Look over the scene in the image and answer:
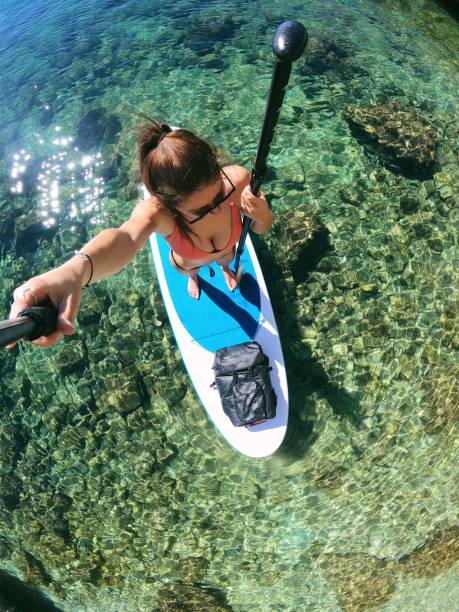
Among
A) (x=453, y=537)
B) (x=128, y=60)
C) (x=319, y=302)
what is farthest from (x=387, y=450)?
(x=128, y=60)

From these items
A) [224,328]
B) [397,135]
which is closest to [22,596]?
[224,328]

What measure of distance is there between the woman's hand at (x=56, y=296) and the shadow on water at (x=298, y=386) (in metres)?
3.24

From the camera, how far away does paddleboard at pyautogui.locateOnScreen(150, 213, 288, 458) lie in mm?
4422

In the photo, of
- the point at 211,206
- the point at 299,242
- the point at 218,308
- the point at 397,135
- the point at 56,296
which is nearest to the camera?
the point at 56,296

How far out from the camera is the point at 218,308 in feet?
16.0

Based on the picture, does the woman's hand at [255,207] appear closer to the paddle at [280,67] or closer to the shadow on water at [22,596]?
the paddle at [280,67]

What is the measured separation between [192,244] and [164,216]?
2.02 ft

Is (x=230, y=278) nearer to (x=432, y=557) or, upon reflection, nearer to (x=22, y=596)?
(x=432, y=557)

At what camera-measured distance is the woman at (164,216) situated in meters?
1.90

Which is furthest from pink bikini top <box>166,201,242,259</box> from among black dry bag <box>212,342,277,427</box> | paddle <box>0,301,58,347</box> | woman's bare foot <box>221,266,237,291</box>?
paddle <box>0,301,58,347</box>

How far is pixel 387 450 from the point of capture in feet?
15.4

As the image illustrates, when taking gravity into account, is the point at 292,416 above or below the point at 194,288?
below

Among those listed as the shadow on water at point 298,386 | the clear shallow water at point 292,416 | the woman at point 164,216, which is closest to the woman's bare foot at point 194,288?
the clear shallow water at point 292,416

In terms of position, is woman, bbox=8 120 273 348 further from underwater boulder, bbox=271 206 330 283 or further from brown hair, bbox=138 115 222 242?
underwater boulder, bbox=271 206 330 283
